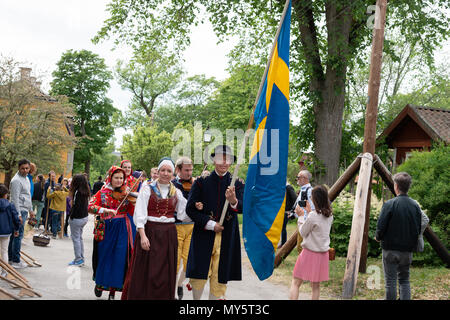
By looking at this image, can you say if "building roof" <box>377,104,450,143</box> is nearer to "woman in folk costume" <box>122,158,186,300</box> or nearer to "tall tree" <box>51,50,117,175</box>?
"woman in folk costume" <box>122,158,186,300</box>

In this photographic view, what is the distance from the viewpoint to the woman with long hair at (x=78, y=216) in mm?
10055

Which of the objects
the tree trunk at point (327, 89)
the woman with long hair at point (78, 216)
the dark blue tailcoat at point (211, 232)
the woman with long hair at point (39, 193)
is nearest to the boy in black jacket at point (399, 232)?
the dark blue tailcoat at point (211, 232)

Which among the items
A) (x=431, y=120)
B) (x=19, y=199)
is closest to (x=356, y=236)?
(x=19, y=199)

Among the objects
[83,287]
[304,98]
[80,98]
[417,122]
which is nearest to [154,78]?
[80,98]

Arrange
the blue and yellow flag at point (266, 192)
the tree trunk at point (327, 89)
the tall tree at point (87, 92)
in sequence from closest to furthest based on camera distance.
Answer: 1. the blue and yellow flag at point (266, 192)
2. the tree trunk at point (327, 89)
3. the tall tree at point (87, 92)

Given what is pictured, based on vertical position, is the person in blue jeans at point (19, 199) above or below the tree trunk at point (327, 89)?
below

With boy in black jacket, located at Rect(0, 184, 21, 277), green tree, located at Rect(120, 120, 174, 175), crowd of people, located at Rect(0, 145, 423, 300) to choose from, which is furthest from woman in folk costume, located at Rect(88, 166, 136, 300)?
green tree, located at Rect(120, 120, 174, 175)

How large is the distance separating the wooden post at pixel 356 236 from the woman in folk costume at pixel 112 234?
3.73 meters

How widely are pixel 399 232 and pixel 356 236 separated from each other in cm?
185

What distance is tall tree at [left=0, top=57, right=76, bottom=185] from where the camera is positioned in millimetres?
28688

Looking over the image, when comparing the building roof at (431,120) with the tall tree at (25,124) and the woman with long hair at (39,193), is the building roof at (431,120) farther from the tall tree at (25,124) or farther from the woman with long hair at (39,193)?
the tall tree at (25,124)

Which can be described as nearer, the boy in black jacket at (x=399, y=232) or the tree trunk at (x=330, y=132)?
the boy in black jacket at (x=399, y=232)

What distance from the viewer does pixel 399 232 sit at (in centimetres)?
680

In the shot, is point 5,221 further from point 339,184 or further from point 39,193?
point 39,193
